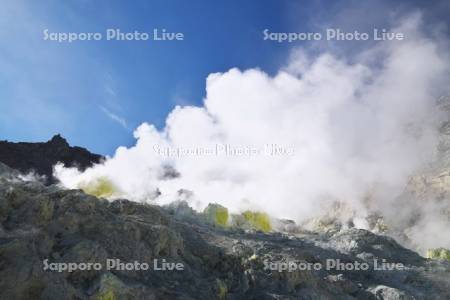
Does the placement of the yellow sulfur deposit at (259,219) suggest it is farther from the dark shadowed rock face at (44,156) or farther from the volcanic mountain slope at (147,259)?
the dark shadowed rock face at (44,156)

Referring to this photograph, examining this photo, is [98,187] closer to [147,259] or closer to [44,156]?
[44,156]

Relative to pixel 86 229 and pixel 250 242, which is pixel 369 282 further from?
pixel 86 229

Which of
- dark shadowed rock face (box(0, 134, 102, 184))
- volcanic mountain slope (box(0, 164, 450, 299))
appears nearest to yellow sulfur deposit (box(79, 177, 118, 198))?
dark shadowed rock face (box(0, 134, 102, 184))

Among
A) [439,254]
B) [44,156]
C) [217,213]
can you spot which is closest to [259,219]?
[217,213]

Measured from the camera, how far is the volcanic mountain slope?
23000 millimetres

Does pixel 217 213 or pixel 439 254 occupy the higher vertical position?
pixel 217 213

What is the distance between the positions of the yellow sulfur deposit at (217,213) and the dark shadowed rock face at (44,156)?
3058cm

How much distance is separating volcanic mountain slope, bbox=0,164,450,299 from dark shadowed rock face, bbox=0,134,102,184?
157ft

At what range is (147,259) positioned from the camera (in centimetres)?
2745

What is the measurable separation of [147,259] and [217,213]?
28.4 metres

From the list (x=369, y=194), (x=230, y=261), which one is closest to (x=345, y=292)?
(x=230, y=261)

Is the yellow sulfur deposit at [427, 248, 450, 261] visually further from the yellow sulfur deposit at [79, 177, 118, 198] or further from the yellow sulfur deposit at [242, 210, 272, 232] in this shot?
the yellow sulfur deposit at [79, 177, 118, 198]

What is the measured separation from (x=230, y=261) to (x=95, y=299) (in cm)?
1068

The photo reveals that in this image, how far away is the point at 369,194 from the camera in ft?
374
